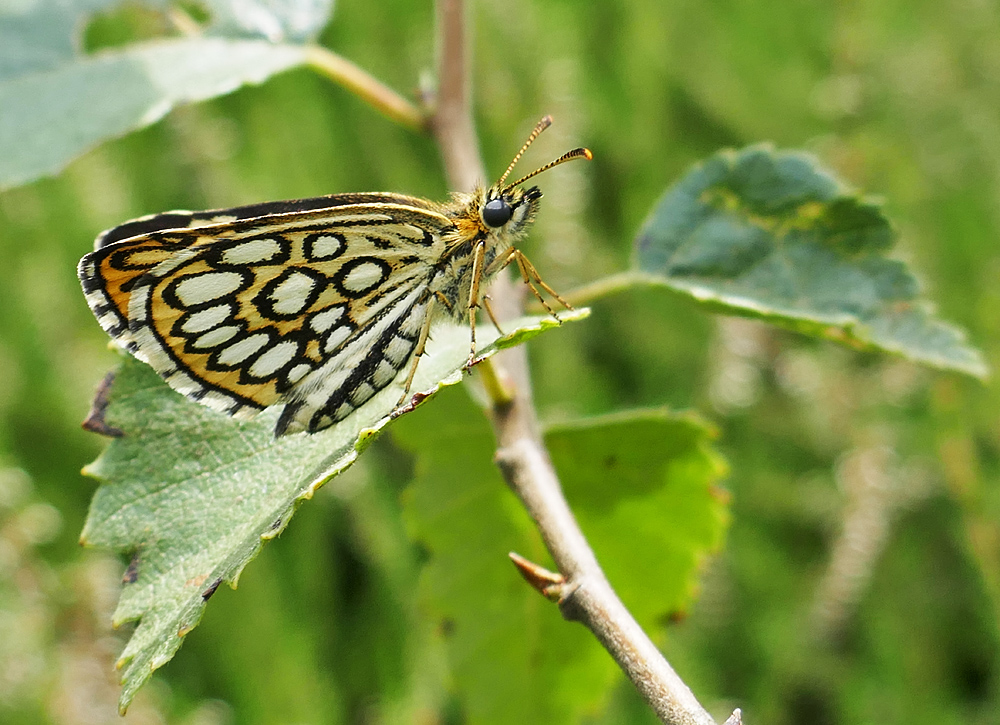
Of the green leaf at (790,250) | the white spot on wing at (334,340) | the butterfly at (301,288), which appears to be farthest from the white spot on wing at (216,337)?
the green leaf at (790,250)

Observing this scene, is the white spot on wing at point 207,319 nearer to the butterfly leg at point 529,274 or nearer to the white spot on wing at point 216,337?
the white spot on wing at point 216,337

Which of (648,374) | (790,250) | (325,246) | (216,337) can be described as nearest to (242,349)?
(216,337)

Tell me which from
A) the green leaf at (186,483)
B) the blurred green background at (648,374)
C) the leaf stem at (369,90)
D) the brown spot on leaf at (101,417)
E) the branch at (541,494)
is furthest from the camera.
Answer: the blurred green background at (648,374)

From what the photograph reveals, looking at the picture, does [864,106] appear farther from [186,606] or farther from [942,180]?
[186,606]

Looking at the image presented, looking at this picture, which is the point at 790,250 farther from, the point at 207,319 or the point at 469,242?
the point at 207,319

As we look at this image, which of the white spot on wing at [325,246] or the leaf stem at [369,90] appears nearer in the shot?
the white spot on wing at [325,246]

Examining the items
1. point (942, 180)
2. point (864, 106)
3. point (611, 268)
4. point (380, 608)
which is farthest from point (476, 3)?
point (380, 608)
